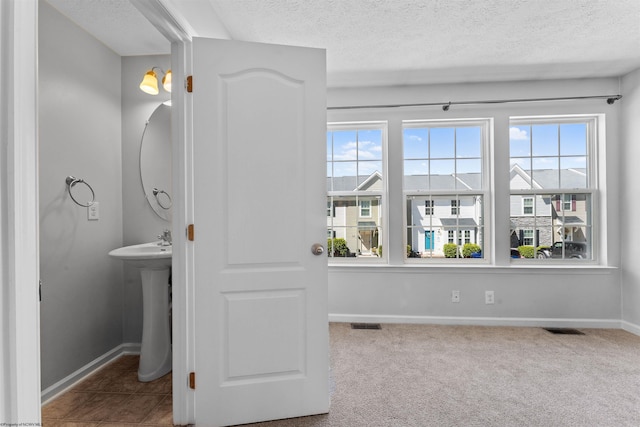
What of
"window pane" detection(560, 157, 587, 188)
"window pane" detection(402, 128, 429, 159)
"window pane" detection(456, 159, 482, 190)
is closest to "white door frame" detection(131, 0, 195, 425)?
"window pane" detection(402, 128, 429, 159)

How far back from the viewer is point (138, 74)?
2.77 metres

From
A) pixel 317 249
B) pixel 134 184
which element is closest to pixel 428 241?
pixel 317 249

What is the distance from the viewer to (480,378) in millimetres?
2336

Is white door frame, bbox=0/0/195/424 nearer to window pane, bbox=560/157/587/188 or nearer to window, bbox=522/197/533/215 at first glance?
window, bbox=522/197/533/215

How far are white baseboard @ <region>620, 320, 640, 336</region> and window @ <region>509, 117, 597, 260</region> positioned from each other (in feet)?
2.23

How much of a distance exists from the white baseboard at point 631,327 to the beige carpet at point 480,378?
86mm

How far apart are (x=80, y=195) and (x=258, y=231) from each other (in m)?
1.47

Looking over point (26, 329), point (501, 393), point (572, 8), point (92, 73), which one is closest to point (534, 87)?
point (572, 8)

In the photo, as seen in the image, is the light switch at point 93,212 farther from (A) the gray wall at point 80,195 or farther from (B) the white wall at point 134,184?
(B) the white wall at point 134,184

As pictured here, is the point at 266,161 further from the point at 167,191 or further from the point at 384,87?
the point at 384,87

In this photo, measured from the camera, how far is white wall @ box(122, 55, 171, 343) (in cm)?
276

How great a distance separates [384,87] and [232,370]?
2.97 meters

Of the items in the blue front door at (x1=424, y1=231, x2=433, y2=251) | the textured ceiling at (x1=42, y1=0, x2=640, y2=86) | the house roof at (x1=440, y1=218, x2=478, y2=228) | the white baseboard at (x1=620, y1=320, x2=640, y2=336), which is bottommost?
the white baseboard at (x1=620, y1=320, x2=640, y2=336)

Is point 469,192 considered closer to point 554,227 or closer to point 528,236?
point 528,236
